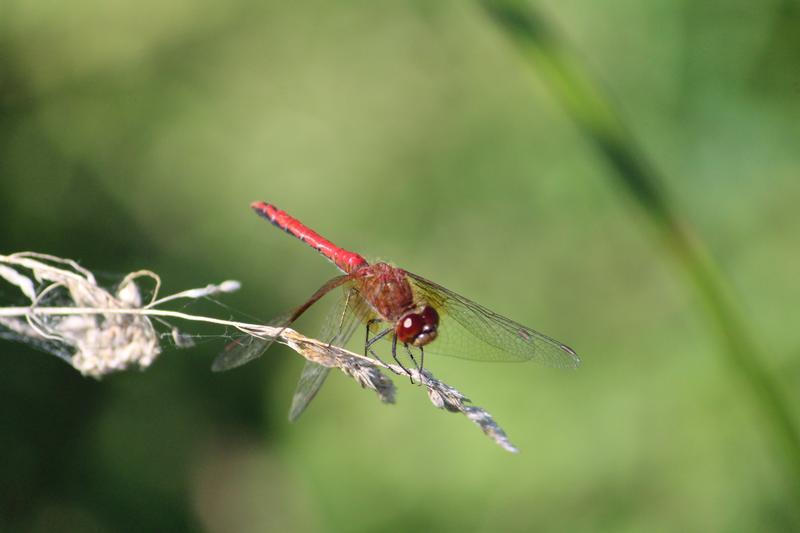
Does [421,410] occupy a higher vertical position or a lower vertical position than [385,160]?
lower

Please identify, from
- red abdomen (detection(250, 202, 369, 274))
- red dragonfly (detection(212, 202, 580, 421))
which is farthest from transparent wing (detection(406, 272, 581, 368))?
red abdomen (detection(250, 202, 369, 274))

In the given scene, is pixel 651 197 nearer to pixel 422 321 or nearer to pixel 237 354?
pixel 422 321

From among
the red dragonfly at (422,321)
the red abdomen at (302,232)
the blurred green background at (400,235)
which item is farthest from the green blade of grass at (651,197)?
the blurred green background at (400,235)

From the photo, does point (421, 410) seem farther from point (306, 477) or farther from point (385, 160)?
point (385, 160)

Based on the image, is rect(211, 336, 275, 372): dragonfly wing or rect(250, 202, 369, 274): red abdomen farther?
rect(250, 202, 369, 274): red abdomen

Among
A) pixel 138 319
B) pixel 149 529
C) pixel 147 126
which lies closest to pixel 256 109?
pixel 147 126

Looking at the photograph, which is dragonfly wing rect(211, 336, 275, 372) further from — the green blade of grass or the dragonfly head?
the green blade of grass

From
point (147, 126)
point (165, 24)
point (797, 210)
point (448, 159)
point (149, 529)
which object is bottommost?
point (149, 529)
